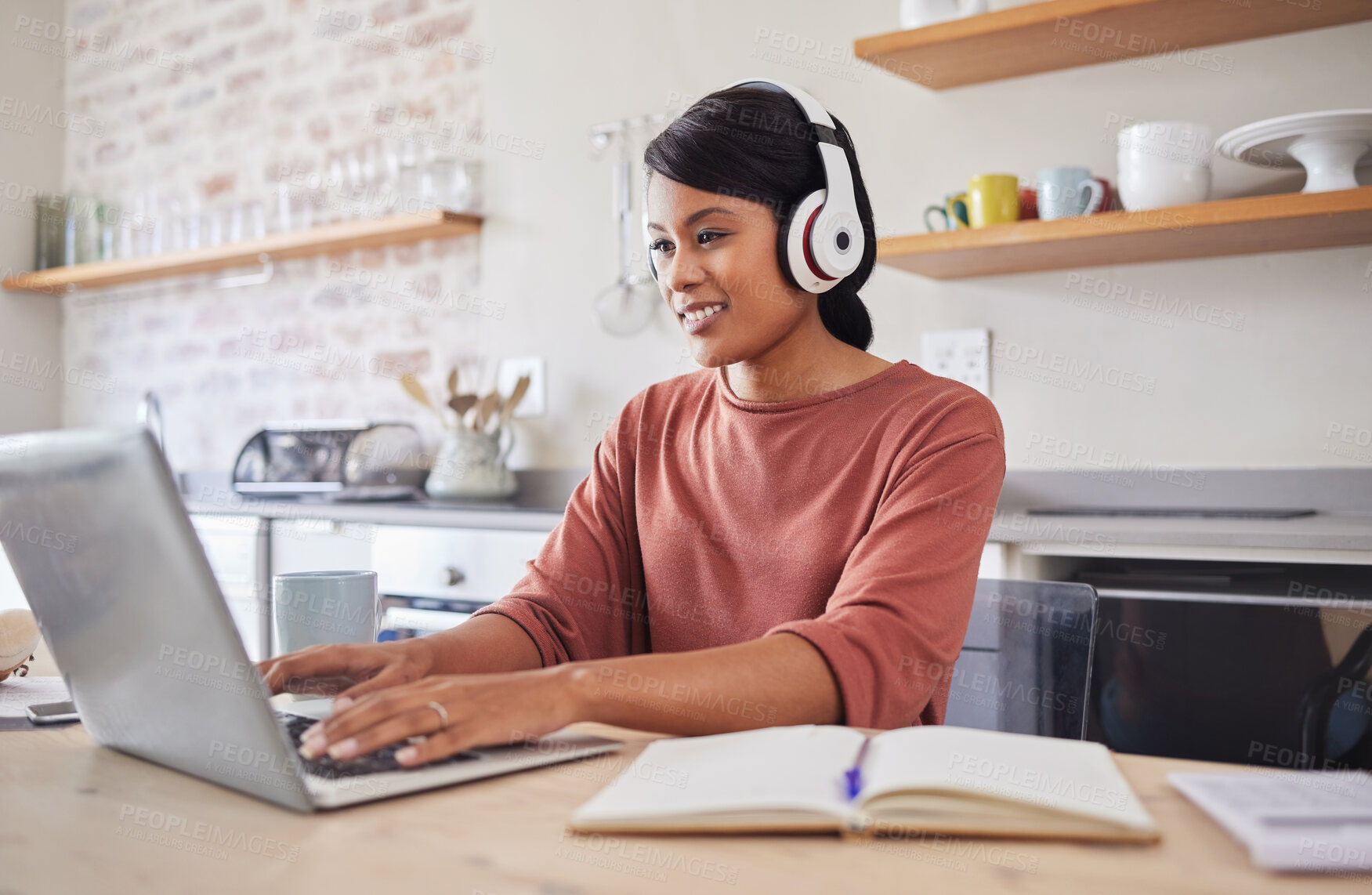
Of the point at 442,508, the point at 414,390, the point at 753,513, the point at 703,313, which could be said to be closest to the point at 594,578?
the point at 753,513

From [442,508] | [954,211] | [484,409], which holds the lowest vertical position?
[442,508]

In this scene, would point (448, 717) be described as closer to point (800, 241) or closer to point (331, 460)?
point (800, 241)

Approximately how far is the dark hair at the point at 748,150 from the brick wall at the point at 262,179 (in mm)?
1981

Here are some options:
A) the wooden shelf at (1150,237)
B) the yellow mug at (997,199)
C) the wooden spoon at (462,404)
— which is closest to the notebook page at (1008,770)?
the wooden shelf at (1150,237)

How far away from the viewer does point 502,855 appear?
60 centimetres

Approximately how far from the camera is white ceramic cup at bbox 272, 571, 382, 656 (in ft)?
3.24

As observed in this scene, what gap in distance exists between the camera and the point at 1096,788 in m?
0.65

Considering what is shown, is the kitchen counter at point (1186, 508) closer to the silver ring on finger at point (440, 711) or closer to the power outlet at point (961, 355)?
the power outlet at point (961, 355)

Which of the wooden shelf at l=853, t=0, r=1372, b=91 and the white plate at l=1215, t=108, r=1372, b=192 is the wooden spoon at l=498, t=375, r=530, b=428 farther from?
the white plate at l=1215, t=108, r=1372, b=192

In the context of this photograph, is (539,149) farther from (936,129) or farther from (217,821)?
(217,821)

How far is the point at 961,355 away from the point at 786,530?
1.31 m

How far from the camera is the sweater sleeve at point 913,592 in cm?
93

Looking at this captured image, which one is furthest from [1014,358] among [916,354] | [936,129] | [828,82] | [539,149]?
[539,149]

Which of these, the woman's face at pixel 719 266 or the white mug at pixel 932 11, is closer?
the woman's face at pixel 719 266
